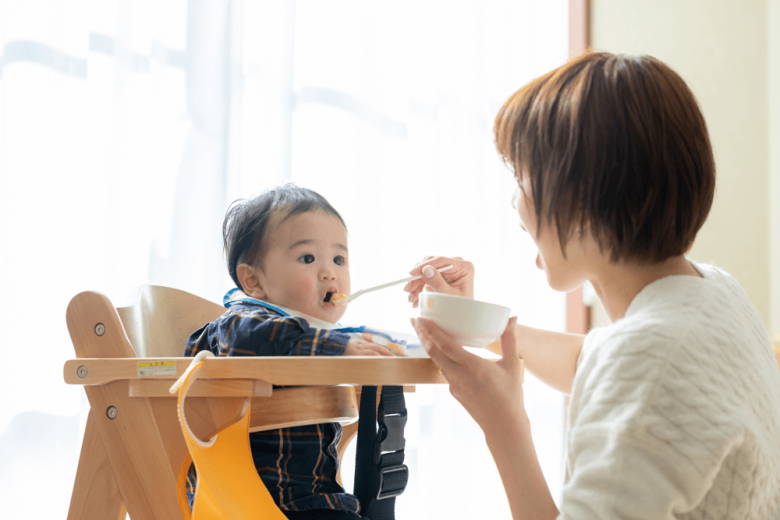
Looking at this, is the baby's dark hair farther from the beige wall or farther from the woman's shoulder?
the beige wall

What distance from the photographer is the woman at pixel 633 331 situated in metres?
0.58

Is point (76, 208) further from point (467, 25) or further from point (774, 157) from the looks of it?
point (774, 157)

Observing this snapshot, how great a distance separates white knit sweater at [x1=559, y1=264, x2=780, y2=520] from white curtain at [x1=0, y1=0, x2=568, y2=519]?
902mm

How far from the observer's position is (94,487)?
0.87 meters

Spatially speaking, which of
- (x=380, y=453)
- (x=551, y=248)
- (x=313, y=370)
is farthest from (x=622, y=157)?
(x=380, y=453)

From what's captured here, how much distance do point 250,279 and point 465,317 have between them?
2.05 feet

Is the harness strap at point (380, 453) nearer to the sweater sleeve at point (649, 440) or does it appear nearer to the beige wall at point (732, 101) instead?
the sweater sleeve at point (649, 440)

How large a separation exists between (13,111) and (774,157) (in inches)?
108

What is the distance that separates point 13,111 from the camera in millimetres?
1550

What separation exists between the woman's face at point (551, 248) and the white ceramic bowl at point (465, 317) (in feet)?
0.36

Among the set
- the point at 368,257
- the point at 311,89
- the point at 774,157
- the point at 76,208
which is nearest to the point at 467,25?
the point at 311,89

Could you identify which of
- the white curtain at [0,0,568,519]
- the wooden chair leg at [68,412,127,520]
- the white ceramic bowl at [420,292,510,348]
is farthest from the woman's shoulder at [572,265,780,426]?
the white curtain at [0,0,568,519]

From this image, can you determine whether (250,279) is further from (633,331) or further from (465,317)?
(633,331)

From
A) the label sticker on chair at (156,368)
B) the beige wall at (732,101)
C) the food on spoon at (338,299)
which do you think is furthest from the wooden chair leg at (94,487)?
the beige wall at (732,101)
